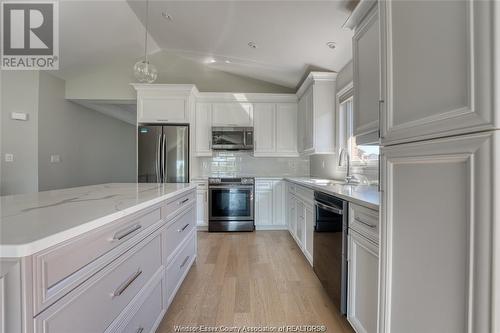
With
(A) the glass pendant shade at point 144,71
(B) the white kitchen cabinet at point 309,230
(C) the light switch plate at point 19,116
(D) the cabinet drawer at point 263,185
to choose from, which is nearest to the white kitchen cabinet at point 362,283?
(B) the white kitchen cabinet at point 309,230

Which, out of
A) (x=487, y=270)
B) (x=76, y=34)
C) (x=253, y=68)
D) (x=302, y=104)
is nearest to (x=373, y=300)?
(x=487, y=270)

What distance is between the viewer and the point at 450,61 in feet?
2.34

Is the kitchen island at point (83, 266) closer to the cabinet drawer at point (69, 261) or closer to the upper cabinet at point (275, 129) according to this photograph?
the cabinet drawer at point (69, 261)

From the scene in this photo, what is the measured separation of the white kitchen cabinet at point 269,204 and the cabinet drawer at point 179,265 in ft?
5.51

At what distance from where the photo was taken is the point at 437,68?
30.2 inches

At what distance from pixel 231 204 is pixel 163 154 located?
4.50ft

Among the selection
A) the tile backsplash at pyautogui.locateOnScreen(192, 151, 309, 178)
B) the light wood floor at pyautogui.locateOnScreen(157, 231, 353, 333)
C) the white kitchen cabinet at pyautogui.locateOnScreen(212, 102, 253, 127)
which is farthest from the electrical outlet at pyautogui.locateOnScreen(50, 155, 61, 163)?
the light wood floor at pyautogui.locateOnScreen(157, 231, 353, 333)

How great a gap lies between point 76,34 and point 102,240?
12.4ft

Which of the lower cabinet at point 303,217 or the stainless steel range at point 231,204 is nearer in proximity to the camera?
the lower cabinet at point 303,217

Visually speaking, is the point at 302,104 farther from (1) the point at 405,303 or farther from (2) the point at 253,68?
(1) the point at 405,303

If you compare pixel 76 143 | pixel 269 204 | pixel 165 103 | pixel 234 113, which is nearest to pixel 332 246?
pixel 269 204

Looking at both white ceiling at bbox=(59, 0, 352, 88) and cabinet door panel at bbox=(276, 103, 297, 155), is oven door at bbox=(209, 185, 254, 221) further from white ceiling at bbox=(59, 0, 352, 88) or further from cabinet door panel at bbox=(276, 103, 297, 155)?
white ceiling at bbox=(59, 0, 352, 88)

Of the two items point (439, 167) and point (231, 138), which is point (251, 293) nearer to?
point (439, 167)

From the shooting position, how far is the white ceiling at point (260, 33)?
238 cm
